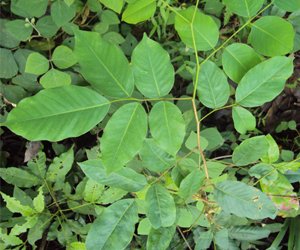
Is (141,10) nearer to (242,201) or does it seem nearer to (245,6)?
(245,6)

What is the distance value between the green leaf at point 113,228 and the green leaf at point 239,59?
39cm

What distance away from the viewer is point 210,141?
4.05 ft

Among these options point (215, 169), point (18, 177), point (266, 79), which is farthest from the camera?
point (18, 177)

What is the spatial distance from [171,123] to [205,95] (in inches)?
5.4

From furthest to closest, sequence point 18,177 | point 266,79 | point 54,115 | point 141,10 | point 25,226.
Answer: point 18,177, point 25,226, point 141,10, point 266,79, point 54,115

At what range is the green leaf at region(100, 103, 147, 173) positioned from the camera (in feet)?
2.25

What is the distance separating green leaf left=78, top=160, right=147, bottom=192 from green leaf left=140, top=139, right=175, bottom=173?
0.15 feet

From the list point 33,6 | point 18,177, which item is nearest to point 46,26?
point 33,6

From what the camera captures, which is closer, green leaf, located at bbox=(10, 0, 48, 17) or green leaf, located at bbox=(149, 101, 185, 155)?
green leaf, located at bbox=(149, 101, 185, 155)

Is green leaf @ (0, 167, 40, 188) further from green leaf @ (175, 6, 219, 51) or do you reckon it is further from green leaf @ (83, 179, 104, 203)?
green leaf @ (175, 6, 219, 51)

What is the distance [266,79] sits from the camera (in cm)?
81

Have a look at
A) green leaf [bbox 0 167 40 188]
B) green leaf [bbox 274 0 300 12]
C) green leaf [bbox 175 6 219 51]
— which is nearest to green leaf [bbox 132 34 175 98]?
green leaf [bbox 175 6 219 51]

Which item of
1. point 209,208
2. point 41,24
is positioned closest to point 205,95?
point 209,208

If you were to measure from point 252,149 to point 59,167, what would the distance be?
0.66 metres
